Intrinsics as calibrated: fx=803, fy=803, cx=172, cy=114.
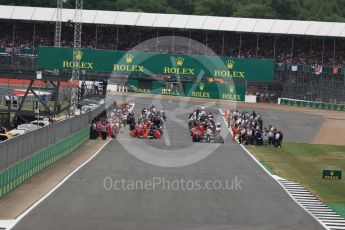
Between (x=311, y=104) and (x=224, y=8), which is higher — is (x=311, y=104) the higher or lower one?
the lower one

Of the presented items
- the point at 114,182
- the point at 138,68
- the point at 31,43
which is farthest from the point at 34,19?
the point at 114,182

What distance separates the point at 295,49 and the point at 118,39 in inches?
968

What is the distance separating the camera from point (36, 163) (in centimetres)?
3600

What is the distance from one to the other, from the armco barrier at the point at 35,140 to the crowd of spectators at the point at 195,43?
186ft

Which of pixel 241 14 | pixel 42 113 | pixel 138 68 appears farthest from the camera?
pixel 241 14

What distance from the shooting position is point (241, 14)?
174 metres

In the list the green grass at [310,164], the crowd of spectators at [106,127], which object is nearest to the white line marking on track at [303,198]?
the green grass at [310,164]

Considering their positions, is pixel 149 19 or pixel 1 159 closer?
pixel 1 159

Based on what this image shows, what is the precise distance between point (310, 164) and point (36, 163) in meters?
18.1

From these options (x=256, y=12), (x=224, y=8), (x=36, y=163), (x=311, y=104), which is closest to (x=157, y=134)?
(x=36, y=163)

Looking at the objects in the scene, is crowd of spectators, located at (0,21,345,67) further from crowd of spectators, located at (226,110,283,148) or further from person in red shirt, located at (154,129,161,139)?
person in red shirt, located at (154,129,161,139)

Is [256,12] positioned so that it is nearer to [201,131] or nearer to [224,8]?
[224,8]

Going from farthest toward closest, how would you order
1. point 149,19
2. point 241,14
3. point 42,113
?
point 241,14 → point 149,19 → point 42,113

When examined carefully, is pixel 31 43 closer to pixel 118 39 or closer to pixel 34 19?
pixel 34 19
